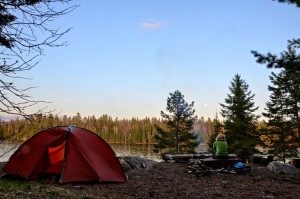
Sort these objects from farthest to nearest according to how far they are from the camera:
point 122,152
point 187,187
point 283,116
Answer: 1. point 122,152
2. point 283,116
3. point 187,187

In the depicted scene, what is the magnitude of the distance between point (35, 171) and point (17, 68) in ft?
25.7

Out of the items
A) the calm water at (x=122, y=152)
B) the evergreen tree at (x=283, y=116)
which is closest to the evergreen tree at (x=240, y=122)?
the evergreen tree at (x=283, y=116)

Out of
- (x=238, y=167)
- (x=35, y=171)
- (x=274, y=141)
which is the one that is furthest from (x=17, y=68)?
(x=274, y=141)

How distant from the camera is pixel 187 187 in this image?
11227 mm

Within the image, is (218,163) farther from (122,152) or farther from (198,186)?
(122,152)

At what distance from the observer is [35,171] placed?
1224 cm

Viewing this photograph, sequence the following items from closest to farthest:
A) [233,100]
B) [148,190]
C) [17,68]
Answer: [17,68], [148,190], [233,100]

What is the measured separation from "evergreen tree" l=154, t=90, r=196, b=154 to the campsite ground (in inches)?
1153

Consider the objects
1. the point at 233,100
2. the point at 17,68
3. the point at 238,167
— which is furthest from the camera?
the point at 233,100

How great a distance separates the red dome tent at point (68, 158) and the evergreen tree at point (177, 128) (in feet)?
103

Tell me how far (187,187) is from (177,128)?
110ft

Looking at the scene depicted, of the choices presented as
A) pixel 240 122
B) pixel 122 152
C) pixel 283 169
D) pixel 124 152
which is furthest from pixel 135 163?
pixel 124 152

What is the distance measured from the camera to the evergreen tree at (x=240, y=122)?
123 ft

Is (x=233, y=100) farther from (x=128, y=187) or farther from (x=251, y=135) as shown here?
(x=128, y=187)
